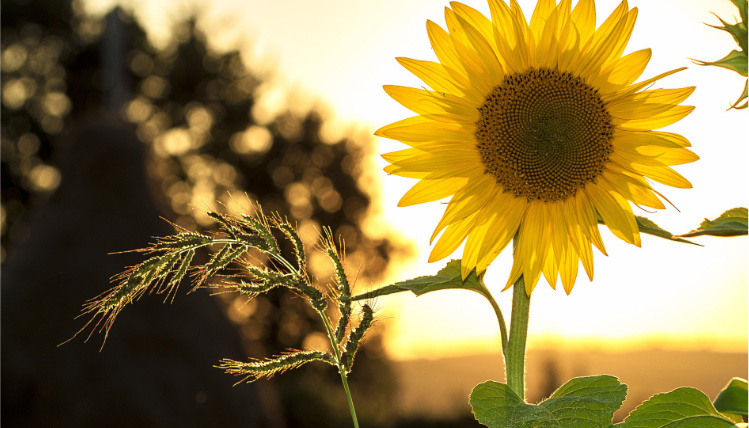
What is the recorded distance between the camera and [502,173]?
1753mm

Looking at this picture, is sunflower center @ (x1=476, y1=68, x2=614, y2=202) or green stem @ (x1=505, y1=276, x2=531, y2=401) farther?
sunflower center @ (x1=476, y1=68, x2=614, y2=202)

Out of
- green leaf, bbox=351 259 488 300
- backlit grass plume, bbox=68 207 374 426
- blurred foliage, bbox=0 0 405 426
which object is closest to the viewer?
backlit grass plume, bbox=68 207 374 426

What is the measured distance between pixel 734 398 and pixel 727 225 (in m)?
0.48

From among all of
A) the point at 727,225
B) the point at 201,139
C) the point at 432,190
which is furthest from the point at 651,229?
the point at 201,139

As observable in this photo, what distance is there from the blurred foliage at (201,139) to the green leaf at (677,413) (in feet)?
A: 44.6

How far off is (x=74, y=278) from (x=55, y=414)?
1.55 meters

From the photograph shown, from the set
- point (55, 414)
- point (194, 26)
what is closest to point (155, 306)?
point (55, 414)

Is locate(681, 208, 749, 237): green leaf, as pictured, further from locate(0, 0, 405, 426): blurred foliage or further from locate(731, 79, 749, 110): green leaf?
locate(0, 0, 405, 426): blurred foliage

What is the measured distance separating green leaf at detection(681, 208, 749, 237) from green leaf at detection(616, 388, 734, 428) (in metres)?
0.32

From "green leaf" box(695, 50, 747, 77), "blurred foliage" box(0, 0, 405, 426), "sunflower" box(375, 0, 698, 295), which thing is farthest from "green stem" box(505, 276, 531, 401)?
"blurred foliage" box(0, 0, 405, 426)

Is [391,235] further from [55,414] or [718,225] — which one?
[718,225]

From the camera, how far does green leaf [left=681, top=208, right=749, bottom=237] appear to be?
1.28 m

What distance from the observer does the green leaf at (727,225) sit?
4.19 feet

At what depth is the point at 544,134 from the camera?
1776mm
